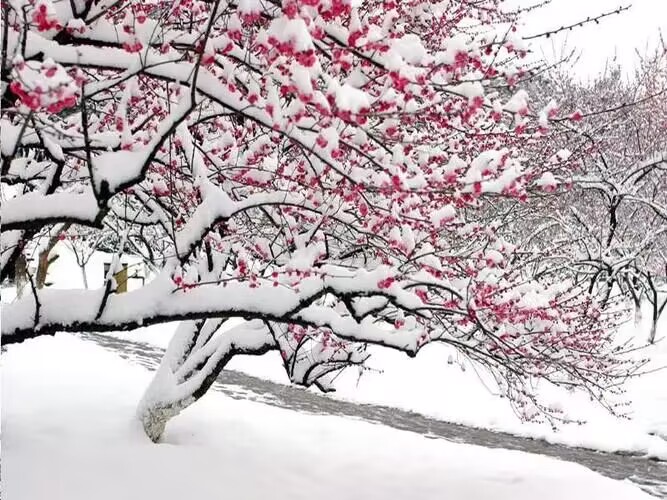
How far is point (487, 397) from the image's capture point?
1514cm

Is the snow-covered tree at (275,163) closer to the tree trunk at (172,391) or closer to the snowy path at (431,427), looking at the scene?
the tree trunk at (172,391)

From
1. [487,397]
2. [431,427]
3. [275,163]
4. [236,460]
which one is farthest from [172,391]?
[487,397]

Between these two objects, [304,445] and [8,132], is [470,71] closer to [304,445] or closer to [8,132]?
[8,132]

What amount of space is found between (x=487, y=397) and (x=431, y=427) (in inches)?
109

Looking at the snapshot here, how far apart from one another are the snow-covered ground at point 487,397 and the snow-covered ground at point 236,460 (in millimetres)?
1857

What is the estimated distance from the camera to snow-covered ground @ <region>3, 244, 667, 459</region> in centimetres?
1240

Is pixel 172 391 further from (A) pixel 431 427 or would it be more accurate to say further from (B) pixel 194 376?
(A) pixel 431 427

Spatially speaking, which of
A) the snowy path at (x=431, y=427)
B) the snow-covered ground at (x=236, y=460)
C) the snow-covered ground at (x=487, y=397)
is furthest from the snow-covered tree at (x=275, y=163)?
the snowy path at (x=431, y=427)

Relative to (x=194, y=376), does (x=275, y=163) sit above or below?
above

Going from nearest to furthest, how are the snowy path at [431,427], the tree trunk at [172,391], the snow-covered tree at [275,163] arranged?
1. the snow-covered tree at [275,163]
2. the tree trunk at [172,391]
3. the snowy path at [431,427]

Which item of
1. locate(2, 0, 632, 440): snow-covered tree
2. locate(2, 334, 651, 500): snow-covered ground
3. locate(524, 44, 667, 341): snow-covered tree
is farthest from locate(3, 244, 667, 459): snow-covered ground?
locate(2, 0, 632, 440): snow-covered tree

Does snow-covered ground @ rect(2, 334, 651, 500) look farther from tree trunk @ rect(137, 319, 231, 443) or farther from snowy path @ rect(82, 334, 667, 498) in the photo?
snowy path @ rect(82, 334, 667, 498)

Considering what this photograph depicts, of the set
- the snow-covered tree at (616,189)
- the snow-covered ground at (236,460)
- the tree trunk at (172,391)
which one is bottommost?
the snow-covered ground at (236,460)

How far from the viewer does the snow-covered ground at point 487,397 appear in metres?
12.4
